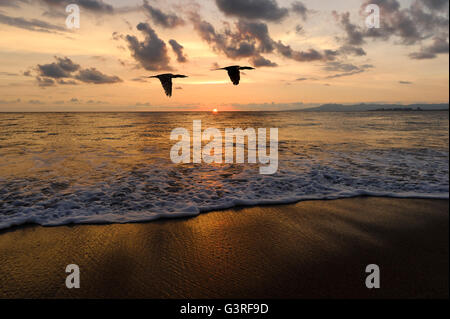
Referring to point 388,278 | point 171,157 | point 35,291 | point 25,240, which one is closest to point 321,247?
point 388,278

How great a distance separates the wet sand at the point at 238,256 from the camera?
3486 mm

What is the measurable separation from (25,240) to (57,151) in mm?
10917

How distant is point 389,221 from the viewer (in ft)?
17.9

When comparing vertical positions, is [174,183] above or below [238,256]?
above

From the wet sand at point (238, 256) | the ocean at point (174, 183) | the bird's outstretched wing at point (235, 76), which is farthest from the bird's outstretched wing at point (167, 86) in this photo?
the wet sand at point (238, 256)

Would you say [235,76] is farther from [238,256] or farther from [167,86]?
[238,256]

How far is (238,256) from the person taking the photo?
4.18 metres

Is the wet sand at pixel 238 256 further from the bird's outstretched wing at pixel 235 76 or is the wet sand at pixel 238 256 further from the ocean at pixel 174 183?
the bird's outstretched wing at pixel 235 76

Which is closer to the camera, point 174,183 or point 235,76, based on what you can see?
point 235,76

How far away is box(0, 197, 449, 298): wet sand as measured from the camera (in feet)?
11.4

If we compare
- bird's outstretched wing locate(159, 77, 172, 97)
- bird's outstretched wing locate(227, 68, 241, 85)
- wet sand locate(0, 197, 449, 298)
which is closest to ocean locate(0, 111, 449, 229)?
wet sand locate(0, 197, 449, 298)

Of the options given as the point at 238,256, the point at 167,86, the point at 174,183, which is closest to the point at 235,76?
the point at 167,86

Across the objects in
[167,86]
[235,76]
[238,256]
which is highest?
[235,76]
